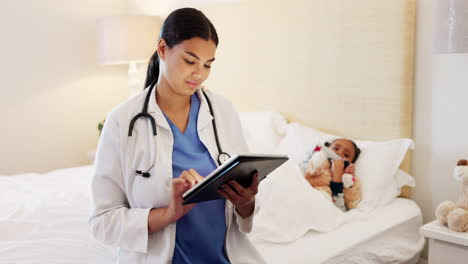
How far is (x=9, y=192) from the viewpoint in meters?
2.29

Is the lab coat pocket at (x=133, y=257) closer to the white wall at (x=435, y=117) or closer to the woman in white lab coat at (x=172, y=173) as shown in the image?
the woman in white lab coat at (x=172, y=173)

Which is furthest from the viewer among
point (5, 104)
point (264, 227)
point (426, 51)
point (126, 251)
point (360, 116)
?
point (5, 104)

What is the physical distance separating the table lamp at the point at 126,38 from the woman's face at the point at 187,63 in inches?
87.2

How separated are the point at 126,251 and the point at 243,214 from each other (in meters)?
0.32

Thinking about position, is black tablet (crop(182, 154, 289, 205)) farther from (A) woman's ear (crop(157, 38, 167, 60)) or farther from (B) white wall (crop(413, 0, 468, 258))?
(B) white wall (crop(413, 0, 468, 258))

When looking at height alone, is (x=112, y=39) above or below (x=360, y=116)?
above

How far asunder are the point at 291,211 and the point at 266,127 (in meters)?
0.87

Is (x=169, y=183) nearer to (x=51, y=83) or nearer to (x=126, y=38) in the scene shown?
(x=126, y=38)

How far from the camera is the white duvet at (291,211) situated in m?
1.82

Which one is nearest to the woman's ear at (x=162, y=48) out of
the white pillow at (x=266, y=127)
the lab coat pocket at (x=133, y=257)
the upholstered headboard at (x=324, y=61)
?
the lab coat pocket at (x=133, y=257)

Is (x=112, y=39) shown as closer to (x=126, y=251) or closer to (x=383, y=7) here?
(x=383, y=7)

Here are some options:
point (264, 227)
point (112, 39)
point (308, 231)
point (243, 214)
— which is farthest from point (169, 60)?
point (112, 39)

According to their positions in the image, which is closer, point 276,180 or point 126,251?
point 126,251

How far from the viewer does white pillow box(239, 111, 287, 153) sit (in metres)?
2.68
